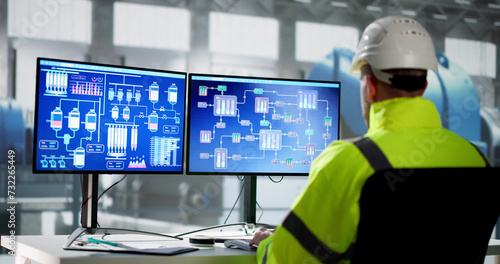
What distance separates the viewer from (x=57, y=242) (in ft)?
5.22

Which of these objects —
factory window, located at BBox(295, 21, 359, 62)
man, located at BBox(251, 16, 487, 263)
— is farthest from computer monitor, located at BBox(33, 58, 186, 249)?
factory window, located at BBox(295, 21, 359, 62)

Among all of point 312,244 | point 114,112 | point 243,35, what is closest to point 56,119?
point 114,112

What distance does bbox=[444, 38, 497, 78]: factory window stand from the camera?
6.86 m

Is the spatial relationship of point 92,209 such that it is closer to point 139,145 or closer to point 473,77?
point 139,145

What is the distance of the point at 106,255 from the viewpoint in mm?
1372

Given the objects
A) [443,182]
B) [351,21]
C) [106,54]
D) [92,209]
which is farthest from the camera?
[351,21]

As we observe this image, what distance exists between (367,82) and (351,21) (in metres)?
5.73

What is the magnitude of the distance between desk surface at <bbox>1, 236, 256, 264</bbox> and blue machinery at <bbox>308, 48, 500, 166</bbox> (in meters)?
4.07

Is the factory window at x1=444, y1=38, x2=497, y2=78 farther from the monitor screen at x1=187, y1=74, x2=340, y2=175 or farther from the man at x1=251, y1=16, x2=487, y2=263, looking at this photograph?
the man at x1=251, y1=16, x2=487, y2=263

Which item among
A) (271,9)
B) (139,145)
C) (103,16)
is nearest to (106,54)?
(103,16)

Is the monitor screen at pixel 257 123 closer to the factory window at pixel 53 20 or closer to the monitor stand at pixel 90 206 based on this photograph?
the monitor stand at pixel 90 206

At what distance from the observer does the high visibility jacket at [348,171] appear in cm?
98

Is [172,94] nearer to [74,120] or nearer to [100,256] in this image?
[74,120]

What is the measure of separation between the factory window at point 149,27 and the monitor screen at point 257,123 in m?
4.19
